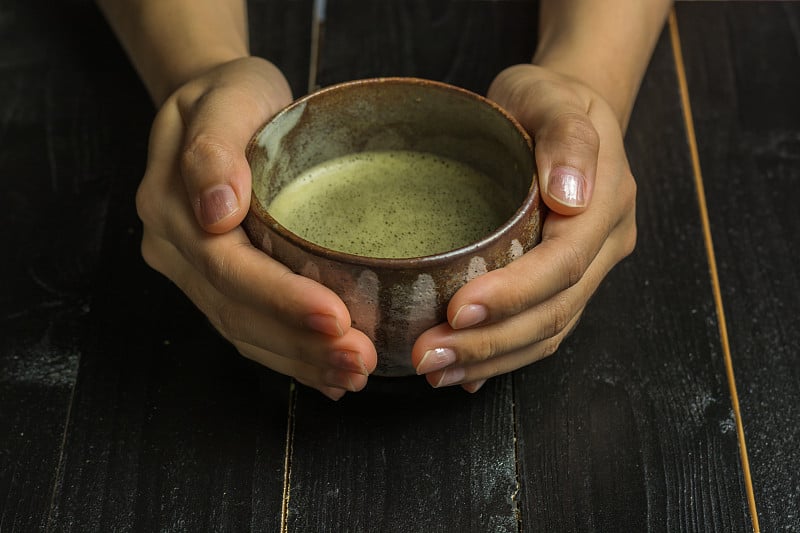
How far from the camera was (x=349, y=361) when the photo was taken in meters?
0.60

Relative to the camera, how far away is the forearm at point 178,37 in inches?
33.4

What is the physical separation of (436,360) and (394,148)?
220 mm

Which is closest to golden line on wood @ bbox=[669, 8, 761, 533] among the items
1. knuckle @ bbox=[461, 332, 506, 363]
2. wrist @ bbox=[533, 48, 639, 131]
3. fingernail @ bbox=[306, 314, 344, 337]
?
wrist @ bbox=[533, 48, 639, 131]

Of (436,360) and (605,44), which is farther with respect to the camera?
(605,44)

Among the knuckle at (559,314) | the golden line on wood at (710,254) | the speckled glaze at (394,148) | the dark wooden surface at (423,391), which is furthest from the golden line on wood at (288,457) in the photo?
the golden line on wood at (710,254)

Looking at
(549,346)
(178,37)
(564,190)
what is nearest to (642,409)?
(549,346)

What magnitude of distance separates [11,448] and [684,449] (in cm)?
52

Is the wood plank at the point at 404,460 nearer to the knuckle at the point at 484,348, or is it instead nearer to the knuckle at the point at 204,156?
the knuckle at the point at 484,348

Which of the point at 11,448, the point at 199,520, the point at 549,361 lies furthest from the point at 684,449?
the point at 11,448

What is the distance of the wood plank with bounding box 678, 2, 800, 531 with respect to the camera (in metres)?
0.71

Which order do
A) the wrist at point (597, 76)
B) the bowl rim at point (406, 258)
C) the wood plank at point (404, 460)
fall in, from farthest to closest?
the wrist at point (597, 76), the wood plank at point (404, 460), the bowl rim at point (406, 258)

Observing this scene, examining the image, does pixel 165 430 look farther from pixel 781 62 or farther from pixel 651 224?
pixel 781 62

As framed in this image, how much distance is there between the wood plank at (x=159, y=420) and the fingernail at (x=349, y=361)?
13cm

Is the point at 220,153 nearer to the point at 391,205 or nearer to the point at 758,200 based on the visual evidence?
the point at 391,205
